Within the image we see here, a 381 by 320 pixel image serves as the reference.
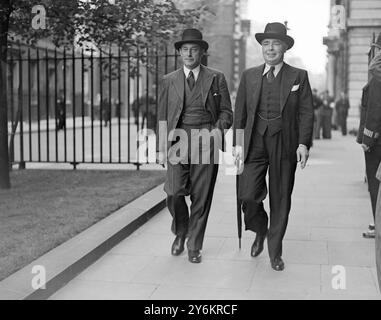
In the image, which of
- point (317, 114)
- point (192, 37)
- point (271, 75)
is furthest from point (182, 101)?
point (317, 114)

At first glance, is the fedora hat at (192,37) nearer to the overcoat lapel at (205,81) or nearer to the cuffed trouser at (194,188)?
the overcoat lapel at (205,81)

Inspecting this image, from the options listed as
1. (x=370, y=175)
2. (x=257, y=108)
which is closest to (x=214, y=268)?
(x=257, y=108)

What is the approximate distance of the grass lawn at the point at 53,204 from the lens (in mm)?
5926

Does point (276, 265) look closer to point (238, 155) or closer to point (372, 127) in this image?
point (238, 155)

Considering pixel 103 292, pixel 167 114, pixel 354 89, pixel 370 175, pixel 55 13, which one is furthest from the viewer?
pixel 354 89

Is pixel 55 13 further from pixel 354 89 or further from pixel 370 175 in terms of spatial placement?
pixel 354 89

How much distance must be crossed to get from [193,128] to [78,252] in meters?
1.46

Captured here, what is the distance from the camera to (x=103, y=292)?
492cm

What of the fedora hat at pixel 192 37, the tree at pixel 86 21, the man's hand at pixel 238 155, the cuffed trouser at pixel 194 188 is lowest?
the cuffed trouser at pixel 194 188

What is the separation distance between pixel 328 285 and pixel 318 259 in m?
0.91

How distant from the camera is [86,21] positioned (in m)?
10.3

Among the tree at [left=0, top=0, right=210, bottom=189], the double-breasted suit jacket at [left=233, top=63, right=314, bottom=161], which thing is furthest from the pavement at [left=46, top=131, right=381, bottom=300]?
the tree at [left=0, top=0, right=210, bottom=189]

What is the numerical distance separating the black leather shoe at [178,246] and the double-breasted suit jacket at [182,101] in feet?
2.83

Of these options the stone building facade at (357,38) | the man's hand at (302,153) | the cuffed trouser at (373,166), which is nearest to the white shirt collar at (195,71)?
the man's hand at (302,153)
